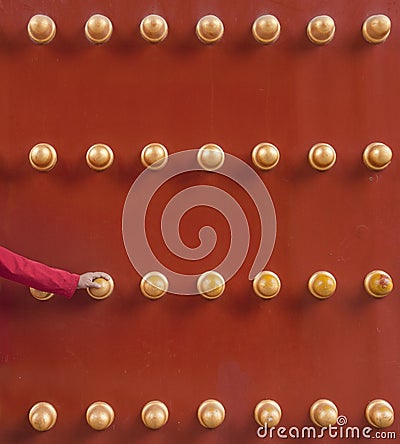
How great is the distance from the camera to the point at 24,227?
82 centimetres

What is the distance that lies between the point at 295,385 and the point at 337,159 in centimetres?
35

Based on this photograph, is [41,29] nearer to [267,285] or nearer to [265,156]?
[265,156]

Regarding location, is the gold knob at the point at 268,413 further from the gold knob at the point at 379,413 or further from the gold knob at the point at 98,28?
the gold knob at the point at 98,28

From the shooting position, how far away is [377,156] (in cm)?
78

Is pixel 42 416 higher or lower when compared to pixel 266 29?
lower

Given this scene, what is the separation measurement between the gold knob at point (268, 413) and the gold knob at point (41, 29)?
64cm

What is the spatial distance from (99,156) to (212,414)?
1.36 feet

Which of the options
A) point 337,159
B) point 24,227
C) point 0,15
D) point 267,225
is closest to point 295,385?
point 267,225

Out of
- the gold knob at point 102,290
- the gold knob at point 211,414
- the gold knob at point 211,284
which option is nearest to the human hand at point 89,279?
the gold knob at point 102,290

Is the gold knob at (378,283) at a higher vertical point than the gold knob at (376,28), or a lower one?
lower

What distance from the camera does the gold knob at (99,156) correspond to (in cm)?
79

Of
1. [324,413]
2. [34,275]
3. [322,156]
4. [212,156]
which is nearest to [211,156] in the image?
[212,156]

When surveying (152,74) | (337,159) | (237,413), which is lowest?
(237,413)

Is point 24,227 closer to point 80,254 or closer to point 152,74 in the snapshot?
point 80,254
